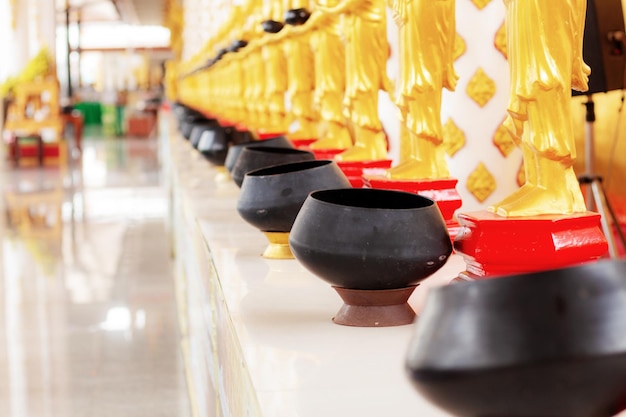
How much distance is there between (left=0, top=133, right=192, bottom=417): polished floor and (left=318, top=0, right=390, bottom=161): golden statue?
3.37 ft

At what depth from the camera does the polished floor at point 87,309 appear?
2.85 m

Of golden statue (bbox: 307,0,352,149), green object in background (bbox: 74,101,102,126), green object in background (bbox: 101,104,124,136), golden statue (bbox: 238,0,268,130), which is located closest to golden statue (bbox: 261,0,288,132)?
golden statue (bbox: 238,0,268,130)

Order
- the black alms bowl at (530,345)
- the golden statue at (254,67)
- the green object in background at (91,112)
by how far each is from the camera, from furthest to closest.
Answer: the green object in background at (91,112) → the golden statue at (254,67) → the black alms bowl at (530,345)

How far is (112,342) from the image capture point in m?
3.48

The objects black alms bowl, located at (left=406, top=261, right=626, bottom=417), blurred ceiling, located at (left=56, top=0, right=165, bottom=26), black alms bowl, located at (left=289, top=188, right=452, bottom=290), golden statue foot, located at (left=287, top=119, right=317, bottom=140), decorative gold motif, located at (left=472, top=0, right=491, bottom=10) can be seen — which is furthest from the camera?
blurred ceiling, located at (left=56, top=0, right=165, bottom=26)

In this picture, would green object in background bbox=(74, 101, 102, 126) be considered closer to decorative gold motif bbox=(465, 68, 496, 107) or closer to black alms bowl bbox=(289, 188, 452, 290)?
decorative gold motif bbox=(465, 68, 496, 107)

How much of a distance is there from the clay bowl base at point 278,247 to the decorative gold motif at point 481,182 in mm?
820

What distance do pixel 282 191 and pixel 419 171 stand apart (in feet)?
0.71

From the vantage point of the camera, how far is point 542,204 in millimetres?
1179

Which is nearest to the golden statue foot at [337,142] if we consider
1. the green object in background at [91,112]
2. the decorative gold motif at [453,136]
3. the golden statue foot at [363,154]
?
the decorative gold motif at [453,136]

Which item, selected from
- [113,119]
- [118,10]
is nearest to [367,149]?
[113,119]

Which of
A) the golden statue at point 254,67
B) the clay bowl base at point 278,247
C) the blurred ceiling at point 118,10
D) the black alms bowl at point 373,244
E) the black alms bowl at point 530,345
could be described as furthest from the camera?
the blurred ceiling at point 118,10

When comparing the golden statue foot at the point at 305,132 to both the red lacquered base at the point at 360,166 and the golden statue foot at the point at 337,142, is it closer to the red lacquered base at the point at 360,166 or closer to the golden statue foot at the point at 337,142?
the golden statue foot at the point at 337,142

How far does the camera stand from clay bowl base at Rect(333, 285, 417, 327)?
3.66 feet
